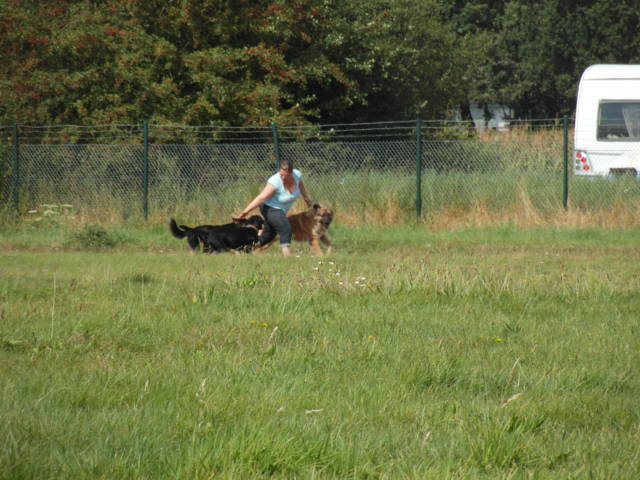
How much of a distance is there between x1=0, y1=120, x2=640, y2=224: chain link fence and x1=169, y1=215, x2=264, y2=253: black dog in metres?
3.71

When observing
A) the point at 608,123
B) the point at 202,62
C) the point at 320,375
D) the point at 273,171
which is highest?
the point at 202,62

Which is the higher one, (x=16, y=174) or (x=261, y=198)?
(x=16, y=174)

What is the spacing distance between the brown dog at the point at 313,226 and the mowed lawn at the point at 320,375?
323 centimetres

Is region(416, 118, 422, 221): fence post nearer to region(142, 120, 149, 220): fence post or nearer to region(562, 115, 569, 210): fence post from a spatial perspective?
region(562, 115, 569, 210): fence post

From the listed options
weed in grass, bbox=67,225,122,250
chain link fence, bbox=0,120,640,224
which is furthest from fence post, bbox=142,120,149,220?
weed in grass, bbox=67,225,122,250

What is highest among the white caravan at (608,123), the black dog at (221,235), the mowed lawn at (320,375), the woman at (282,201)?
the white caravan at (608,123)

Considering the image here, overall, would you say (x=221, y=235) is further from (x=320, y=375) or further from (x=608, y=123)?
(x=608, y=123)

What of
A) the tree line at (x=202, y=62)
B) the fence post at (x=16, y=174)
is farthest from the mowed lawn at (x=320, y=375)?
the tree line at (x=202, y=62)

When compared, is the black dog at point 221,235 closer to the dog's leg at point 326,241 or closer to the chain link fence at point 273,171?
the dog's leg at point 326,241

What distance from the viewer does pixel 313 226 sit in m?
12.6

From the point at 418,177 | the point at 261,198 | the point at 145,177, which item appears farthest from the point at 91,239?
the point at 418,177

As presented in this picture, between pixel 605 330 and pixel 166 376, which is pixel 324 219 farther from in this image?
pixel 166 376

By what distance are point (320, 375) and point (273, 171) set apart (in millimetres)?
12760

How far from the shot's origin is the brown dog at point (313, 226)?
1245 cm
